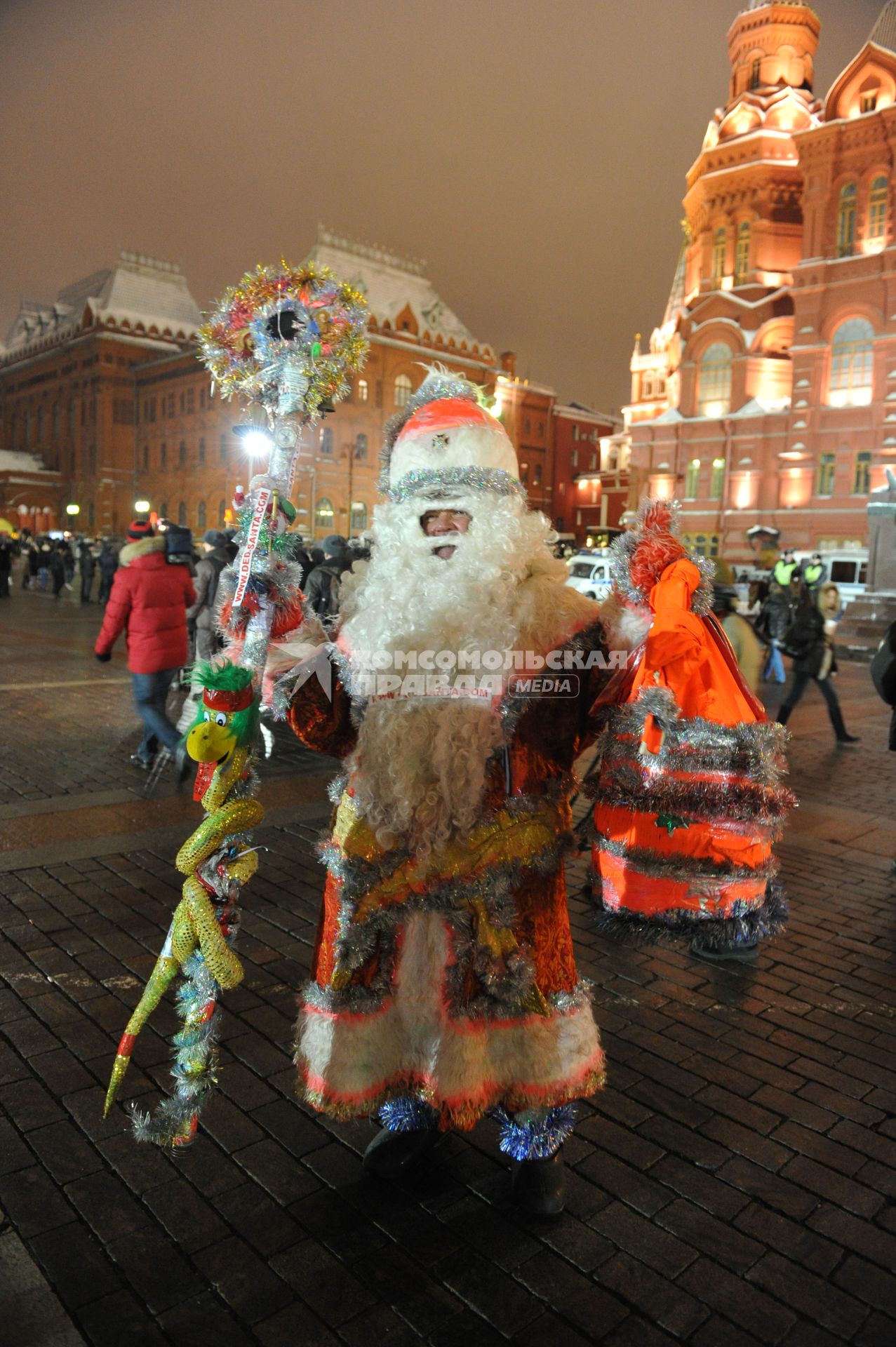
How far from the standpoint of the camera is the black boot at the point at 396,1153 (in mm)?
2627

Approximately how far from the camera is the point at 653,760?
2.48 m

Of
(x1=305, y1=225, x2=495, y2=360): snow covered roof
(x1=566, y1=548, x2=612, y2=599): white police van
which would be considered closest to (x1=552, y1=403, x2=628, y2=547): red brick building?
(x1=305, y1=225, x2=495, y2=360): snow covered roof

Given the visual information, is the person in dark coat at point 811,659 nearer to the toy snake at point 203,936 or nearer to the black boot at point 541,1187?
the black boot at point 541,1187

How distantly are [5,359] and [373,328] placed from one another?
40747 millimetres

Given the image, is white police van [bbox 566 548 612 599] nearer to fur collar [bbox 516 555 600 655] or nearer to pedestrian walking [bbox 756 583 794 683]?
pedestrian walking [bbox 756 583 794 683]

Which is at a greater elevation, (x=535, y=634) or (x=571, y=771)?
(x=535, y=634)

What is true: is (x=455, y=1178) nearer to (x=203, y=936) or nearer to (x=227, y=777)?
(x=203, y=936)

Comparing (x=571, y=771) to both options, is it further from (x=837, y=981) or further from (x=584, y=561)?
(x=584, y=561)

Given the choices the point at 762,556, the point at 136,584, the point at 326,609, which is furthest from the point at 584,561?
the point at 136,584

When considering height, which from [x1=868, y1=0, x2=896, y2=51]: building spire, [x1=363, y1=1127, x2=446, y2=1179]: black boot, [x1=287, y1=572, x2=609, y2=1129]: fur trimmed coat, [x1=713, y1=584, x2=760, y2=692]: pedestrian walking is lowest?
[x1=363, y1=1127, x2=446, y2=1179]: black boot

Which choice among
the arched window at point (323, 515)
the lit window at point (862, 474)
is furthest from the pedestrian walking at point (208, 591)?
the arched window at point (323, 515)

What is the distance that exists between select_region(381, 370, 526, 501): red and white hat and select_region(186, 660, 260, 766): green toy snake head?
734 mm

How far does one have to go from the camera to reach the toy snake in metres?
2.34

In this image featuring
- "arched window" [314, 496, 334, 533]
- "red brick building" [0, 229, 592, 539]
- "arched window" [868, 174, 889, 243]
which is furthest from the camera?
"red brick building" [0, 229, 592, 539]
